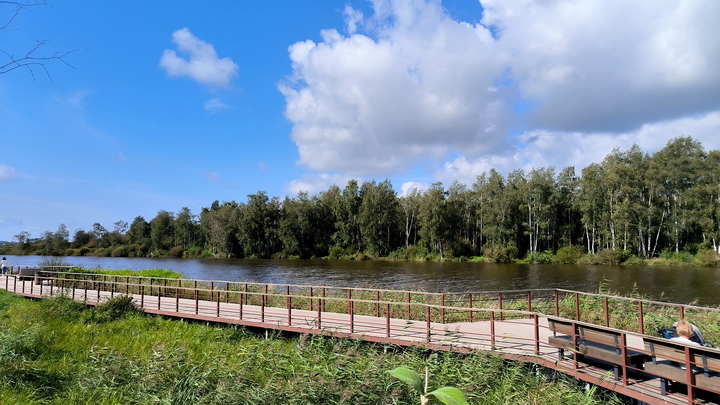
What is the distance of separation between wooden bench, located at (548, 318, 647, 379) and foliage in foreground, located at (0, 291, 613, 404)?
59cm

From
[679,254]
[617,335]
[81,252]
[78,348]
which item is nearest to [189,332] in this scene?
[78,348]

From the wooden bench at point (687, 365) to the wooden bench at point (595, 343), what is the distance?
39 centimetres

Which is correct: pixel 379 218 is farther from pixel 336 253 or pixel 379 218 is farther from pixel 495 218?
pixel 495 218

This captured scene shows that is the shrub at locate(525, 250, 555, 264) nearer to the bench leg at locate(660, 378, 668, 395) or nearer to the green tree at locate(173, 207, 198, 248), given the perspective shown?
the bench leg at locate(660, 378, 668, 395)

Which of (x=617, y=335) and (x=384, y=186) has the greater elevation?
(x=384, y=186)

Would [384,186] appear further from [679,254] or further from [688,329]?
[688,329]

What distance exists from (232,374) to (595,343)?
641 cm

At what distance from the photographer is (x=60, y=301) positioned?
46.3 feet

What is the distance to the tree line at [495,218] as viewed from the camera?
50.7 m

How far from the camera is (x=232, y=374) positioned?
273 inches

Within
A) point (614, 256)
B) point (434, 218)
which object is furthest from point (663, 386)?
point (434, 218)

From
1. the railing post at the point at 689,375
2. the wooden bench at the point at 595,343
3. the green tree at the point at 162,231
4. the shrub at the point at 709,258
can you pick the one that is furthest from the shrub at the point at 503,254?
the green tree at the point at 162,231

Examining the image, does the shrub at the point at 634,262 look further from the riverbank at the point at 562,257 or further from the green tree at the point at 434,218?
the green tree at the point at 434,218

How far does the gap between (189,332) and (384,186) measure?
68790 millimetres
